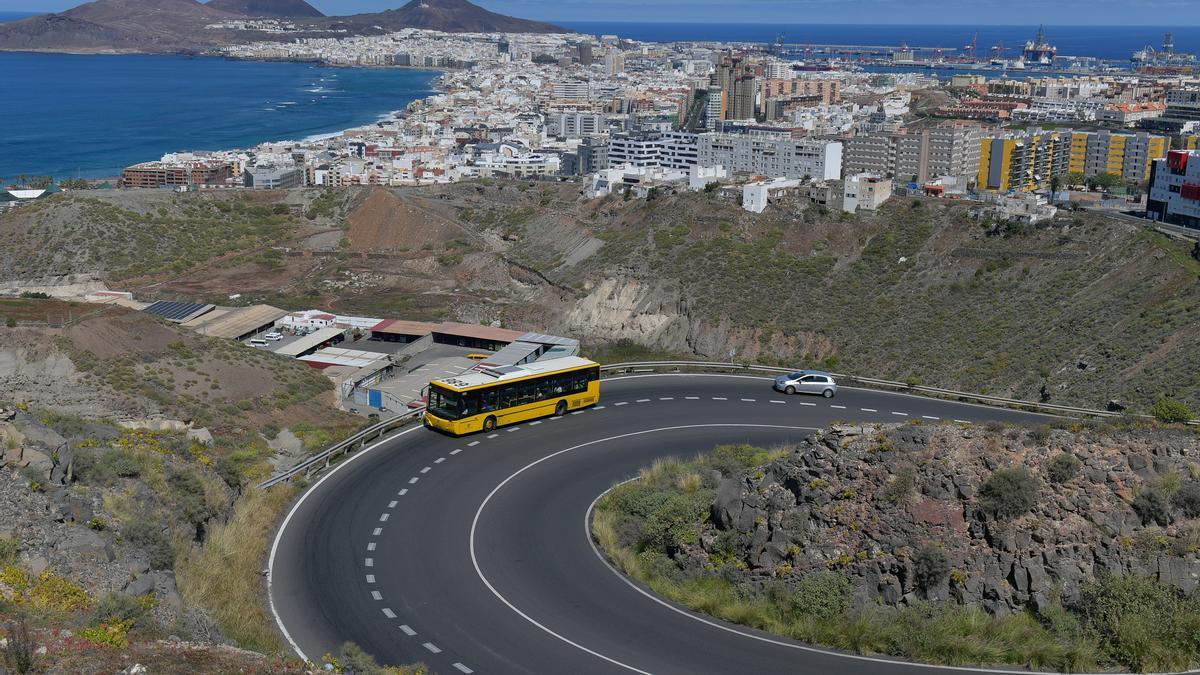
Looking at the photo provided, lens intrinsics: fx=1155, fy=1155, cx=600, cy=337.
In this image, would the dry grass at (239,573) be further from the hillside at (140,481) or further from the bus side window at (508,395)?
the bus side window at (508,395)

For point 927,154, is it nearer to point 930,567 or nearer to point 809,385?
point 809,385

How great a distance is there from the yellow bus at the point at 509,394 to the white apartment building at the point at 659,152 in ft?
234

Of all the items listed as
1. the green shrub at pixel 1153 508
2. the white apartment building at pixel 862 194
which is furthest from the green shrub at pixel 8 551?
the white apartment building at pixel 862 194

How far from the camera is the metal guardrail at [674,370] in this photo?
21.1 m

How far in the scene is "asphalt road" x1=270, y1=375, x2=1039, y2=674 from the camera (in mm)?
14172

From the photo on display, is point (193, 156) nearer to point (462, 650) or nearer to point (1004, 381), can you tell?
point (1004, 381)

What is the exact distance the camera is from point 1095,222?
44.2 m

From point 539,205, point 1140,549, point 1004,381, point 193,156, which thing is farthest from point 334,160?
point 1140,549

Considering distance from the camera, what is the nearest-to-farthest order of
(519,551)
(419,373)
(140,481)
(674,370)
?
(140,481)
(519,551)
(674,370)
(419,373)

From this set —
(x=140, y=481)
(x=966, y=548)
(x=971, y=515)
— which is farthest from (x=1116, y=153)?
(x=140, y=481)

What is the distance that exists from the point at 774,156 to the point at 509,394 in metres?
64.5

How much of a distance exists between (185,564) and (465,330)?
80.5 ft

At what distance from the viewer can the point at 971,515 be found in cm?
1492

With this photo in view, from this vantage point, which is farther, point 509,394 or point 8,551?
point 509,394
